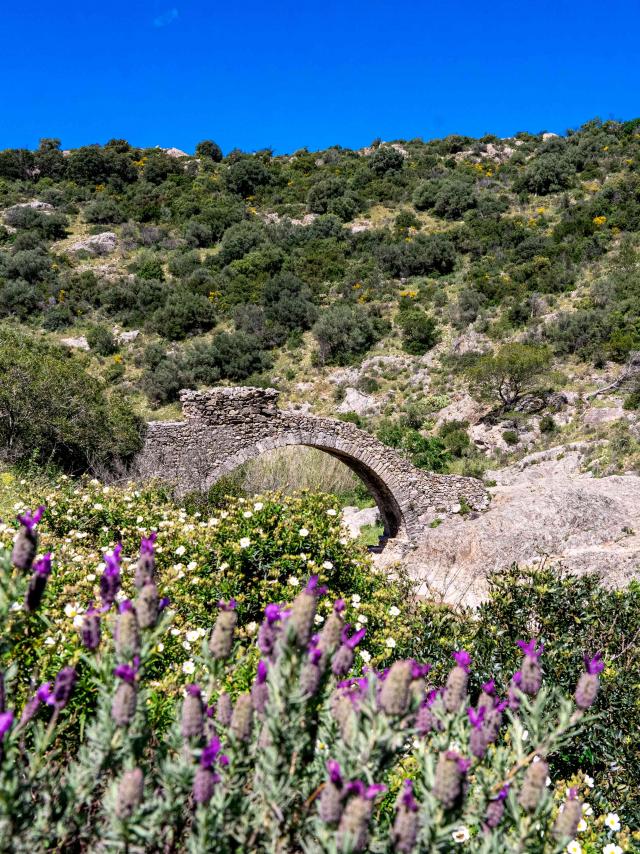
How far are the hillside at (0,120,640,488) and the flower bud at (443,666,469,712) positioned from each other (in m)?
14.0

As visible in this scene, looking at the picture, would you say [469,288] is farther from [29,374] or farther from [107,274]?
[29,374]

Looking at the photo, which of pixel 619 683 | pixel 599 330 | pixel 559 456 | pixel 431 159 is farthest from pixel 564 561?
pixel 431 159

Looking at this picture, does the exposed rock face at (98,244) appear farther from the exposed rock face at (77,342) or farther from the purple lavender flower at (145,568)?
the purple lavender flower at (145,568)

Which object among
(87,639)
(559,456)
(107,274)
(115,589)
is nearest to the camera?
(87,639)

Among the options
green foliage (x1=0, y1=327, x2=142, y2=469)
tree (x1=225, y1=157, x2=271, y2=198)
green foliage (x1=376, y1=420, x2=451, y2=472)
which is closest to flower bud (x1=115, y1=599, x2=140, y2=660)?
green foliage (x1=0, y1=327, x2=142, y2=469)

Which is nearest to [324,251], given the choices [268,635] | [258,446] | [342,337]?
[342,337]

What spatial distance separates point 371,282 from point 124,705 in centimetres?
3035

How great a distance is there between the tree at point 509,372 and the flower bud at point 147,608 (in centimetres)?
2184

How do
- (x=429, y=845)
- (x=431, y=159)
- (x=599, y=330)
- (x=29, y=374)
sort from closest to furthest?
(x=429, y=845)
(x=29, y=374)
(x=599, y=330)
(x=431, y=159)

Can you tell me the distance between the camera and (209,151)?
45.8 m

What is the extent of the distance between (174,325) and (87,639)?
27773 mm

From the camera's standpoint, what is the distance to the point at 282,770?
158cm

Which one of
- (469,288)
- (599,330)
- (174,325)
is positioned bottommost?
(174,325)

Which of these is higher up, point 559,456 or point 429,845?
point 559,456
